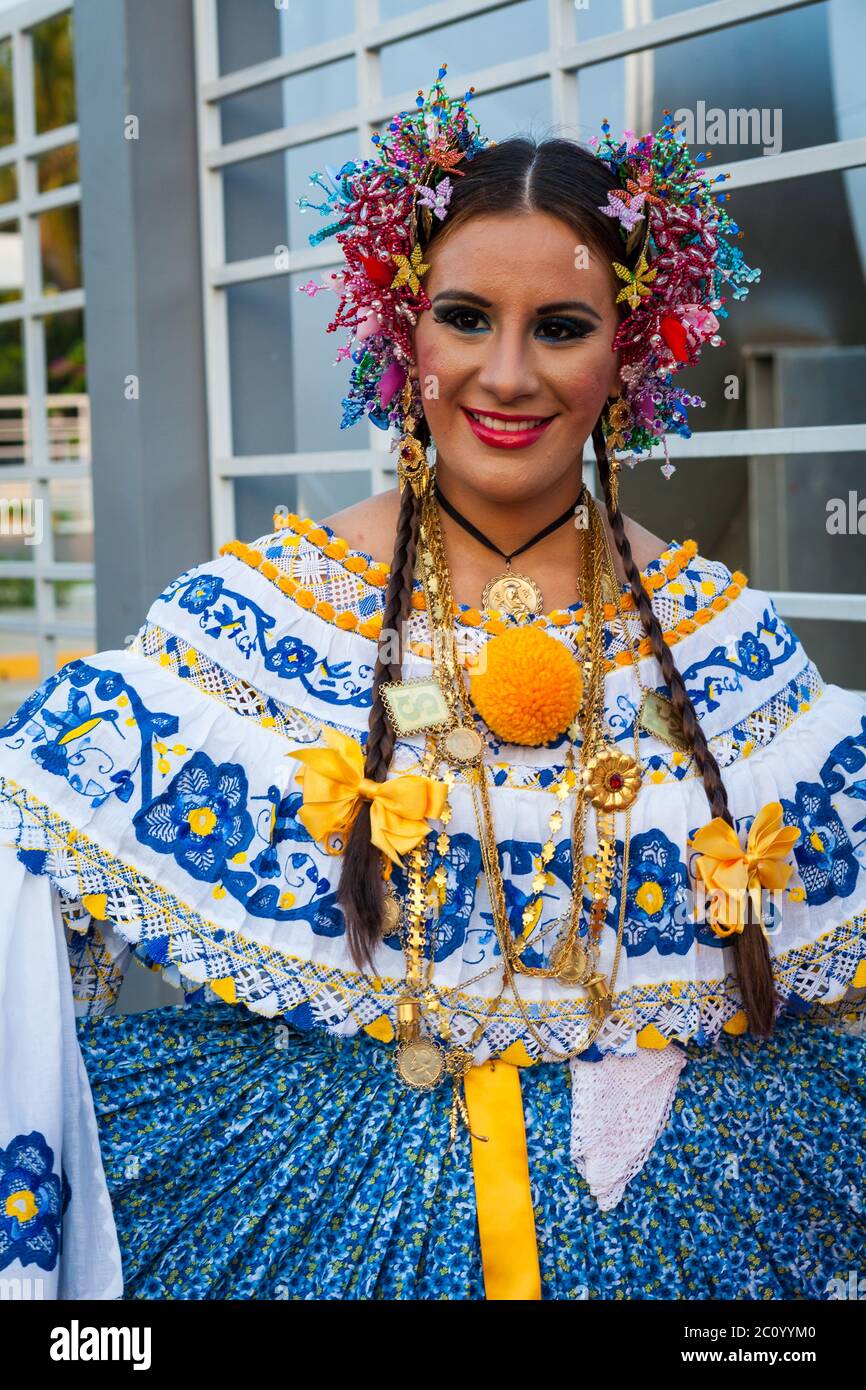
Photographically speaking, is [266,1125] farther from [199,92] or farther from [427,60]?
[199,92]

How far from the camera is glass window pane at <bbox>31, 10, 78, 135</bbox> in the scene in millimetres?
4352

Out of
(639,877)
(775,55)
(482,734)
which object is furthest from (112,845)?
(775,55)

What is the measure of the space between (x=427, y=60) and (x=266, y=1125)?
2.35 m

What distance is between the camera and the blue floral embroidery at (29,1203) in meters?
1.66

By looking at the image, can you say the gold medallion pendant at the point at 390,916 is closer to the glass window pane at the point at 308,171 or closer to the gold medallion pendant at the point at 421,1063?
the gold medallion pendant at the point at 421,1063

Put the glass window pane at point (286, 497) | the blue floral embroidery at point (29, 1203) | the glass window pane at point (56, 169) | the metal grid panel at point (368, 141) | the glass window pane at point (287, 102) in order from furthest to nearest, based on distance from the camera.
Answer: the glass window pane at point (56, 169) → the glass window pane at point (286, 497) → the glass window pane at point (287, 102) → the metal grid panel at point (368, 141) → the blue floral embroidery at point (29, 1203)

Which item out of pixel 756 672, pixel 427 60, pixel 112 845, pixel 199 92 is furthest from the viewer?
pixel 199 92

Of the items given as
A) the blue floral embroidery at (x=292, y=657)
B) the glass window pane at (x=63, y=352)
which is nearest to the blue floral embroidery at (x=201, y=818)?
the blue floral embroidery at (x=292, y=657)

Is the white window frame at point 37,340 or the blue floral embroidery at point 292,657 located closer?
the blue floral embroidery at point 292,657

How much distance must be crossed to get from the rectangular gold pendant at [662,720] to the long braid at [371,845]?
339 millimetres

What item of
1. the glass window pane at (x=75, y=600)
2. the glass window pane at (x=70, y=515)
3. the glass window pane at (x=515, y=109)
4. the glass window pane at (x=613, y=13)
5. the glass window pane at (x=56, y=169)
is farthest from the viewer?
the glass window pane at (x=75, y=600)

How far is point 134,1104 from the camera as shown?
1.86 meters

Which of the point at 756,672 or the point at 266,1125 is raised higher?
the point at 756,672

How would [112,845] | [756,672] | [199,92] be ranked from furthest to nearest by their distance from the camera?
[199,92] < [756,672] < [112,845]
